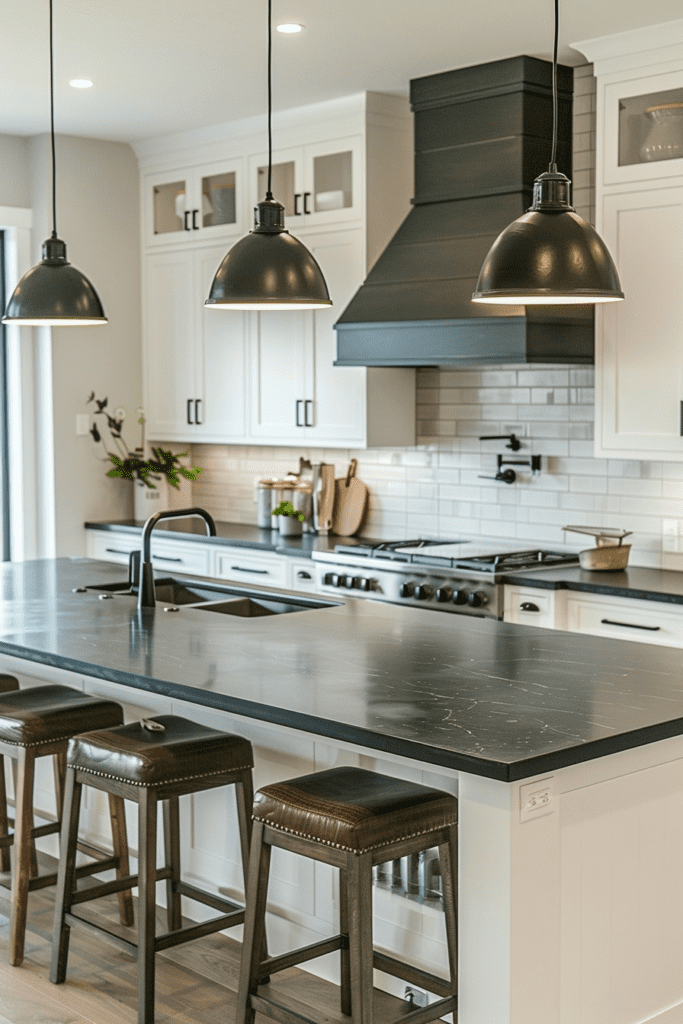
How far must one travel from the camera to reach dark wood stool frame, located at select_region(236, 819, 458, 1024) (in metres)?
2.47

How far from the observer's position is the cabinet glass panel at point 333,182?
5.80 m

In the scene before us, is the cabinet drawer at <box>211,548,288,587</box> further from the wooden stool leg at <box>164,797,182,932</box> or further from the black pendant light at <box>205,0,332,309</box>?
the black pendant light at <box>205,0,332,309</box>

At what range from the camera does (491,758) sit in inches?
90.4

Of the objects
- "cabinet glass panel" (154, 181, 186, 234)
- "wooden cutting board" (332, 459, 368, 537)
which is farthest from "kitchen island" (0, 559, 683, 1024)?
"cabinet glass panel" (154, 181, 186, 234)

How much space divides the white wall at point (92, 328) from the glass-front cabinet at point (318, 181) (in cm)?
108

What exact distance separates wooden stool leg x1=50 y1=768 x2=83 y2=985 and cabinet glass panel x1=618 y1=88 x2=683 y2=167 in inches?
123

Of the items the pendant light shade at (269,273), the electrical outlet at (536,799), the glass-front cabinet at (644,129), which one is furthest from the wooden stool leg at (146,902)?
the glass-front cabinet at (644,129)

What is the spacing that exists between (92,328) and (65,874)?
4214 millimetres

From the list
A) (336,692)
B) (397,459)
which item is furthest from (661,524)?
(336,692)

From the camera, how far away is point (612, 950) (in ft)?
8.77

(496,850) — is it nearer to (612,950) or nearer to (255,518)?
(612,950)

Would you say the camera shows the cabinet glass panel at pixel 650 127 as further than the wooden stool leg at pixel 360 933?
Yes

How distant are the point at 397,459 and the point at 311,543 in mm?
658

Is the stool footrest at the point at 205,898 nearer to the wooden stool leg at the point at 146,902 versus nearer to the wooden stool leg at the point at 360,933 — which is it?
the wooden stool leg at the point at 146,902
